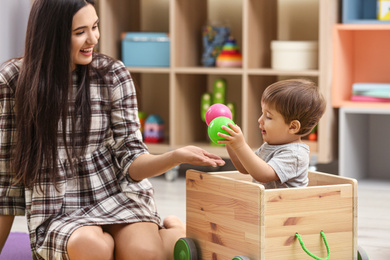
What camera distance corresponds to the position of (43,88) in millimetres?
1526

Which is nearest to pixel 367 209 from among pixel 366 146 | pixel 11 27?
pixel 366 146

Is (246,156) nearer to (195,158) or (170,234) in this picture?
(195,158)

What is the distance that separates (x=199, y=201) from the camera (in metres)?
1.52

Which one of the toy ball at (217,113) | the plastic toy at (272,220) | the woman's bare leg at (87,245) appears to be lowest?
the woman's bare leg at (87,245)

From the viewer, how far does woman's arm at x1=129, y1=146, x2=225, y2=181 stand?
1469 millimetres

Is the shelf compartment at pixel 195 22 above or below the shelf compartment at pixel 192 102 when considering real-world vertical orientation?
above

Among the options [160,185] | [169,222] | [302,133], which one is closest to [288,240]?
[302,133]

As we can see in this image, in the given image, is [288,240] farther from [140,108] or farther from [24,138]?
[140,108]

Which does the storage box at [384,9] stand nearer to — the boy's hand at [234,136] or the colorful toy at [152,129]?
the colorful toy at [152,129]

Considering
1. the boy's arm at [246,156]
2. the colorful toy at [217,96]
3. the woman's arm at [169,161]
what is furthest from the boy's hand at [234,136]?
the colorful toy at [217,96]

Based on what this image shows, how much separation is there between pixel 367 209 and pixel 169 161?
1013 mm

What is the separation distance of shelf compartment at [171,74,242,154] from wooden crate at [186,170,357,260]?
4.63ft

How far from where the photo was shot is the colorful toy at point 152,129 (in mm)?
3020

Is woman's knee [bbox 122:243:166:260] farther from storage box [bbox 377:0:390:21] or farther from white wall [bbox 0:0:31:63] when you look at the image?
storage box [bbox 377:0:390:21]
